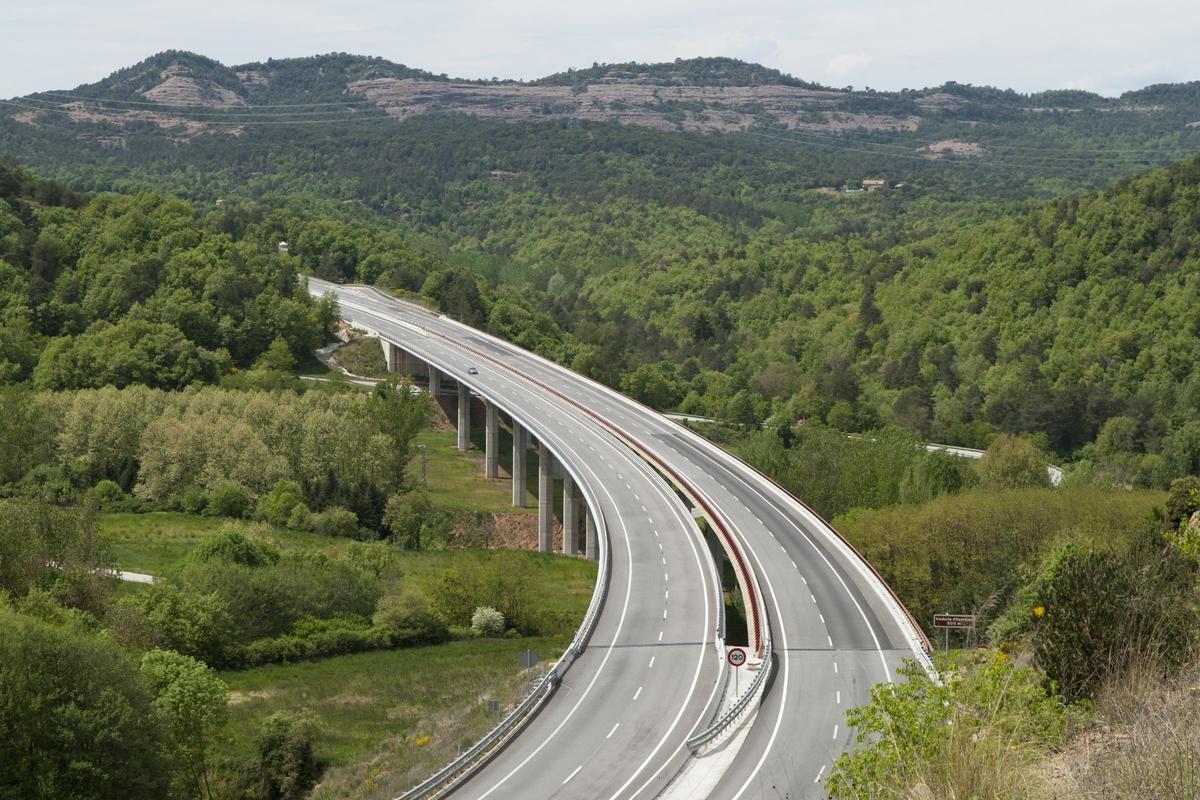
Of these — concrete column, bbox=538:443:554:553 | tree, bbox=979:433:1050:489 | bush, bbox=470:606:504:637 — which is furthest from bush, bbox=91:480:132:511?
tree, bbox=979:433:1050:489

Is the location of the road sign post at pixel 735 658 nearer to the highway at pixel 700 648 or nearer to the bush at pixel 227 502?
the highway at pixel 700 648

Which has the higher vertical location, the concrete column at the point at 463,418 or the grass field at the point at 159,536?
the concrete column at the point at 463,418

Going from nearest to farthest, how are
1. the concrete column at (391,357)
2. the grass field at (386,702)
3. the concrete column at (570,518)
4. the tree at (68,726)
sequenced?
the tree at (68,726) < the grass field at (386,702) < the concrete column at (570,518) < the concrete column at (391,357)

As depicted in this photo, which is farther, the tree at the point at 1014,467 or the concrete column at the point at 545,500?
the concrete column at the point at 545,500

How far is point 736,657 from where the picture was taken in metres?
48.5

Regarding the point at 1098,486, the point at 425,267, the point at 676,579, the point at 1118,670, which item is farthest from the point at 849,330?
the point at 1118,670

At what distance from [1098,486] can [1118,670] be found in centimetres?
5680

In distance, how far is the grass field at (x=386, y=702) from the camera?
43.6m

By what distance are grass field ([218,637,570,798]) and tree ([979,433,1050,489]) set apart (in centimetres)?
4112

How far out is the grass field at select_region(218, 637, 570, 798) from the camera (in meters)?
43.6

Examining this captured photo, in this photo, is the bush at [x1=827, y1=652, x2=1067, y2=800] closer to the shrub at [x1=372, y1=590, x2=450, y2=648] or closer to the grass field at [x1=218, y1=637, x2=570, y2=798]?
the grass field at [x1=218, y1=637, x2=570, y2=798]

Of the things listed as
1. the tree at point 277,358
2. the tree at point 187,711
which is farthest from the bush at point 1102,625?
the tree at point 277,358

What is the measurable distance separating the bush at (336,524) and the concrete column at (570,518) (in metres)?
14.5

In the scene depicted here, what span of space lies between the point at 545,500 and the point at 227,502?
21538 mm
